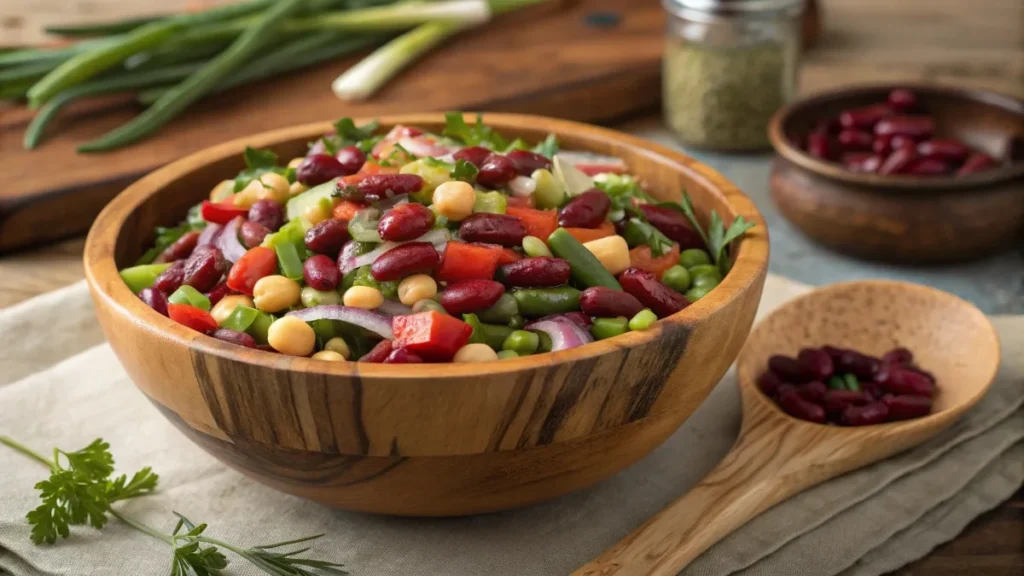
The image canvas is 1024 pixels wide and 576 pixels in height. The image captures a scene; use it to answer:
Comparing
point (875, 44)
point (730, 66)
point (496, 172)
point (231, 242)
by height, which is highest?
point (496, 172)

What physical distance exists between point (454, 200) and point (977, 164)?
2.18 metres

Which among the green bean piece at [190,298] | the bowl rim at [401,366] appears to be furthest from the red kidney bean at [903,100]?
the green bean piece at [190,298]

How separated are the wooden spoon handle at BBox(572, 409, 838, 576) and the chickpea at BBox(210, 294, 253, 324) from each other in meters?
0.84

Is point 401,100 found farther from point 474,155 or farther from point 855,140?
point 474,155

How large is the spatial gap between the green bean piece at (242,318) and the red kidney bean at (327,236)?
205mm

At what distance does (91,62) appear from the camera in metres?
4.11

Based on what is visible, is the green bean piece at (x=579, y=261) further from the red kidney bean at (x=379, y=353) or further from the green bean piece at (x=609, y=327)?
the red kidney bean at (x=379, y=353)

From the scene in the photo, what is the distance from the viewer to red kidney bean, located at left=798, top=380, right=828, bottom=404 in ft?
8.72

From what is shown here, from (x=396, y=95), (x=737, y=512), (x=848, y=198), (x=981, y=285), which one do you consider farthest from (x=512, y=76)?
(x=737, y=512)

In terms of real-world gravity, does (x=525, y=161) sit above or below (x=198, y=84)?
above

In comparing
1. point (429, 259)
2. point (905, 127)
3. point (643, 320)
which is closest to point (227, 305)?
point (429, 259)

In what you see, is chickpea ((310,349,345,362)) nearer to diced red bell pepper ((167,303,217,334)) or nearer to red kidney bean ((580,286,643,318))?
diced red bell pepper ((167,303,217,334))

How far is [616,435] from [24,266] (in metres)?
2.41

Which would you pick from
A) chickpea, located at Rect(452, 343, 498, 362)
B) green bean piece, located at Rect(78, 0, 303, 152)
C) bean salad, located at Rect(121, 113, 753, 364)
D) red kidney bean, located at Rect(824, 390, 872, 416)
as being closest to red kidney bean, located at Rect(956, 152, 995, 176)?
red kidney bean, located at Rect(824, 390, 872, 416)
